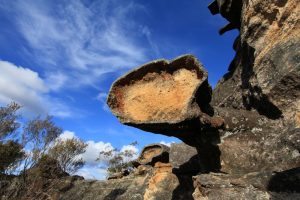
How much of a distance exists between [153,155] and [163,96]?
4.29m

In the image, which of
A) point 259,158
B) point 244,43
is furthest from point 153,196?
point 244,43

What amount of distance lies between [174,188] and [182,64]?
10.3ft

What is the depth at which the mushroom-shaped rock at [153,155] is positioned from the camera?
8.72 metres

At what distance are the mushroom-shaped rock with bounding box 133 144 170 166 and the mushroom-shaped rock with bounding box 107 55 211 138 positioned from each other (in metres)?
3.52

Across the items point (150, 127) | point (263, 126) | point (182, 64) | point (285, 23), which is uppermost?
point (285, 23)

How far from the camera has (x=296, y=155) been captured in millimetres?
4816

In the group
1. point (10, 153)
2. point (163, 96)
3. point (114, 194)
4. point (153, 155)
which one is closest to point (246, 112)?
point (163, 96)

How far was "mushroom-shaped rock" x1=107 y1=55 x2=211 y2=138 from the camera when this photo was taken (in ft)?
15.9

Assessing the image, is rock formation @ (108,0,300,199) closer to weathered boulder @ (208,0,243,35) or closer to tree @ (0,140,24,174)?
weathered boulder @ (208,0,243,35)

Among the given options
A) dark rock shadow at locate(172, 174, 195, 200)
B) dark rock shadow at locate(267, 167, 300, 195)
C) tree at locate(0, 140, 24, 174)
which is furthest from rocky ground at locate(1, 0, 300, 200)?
tree at locate(0, 140, 24, 174)

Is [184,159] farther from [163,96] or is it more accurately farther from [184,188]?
[163,96]

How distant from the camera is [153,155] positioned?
30.3ft

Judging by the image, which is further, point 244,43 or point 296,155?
point 244,43

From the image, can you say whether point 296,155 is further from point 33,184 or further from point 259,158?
point 33,184
